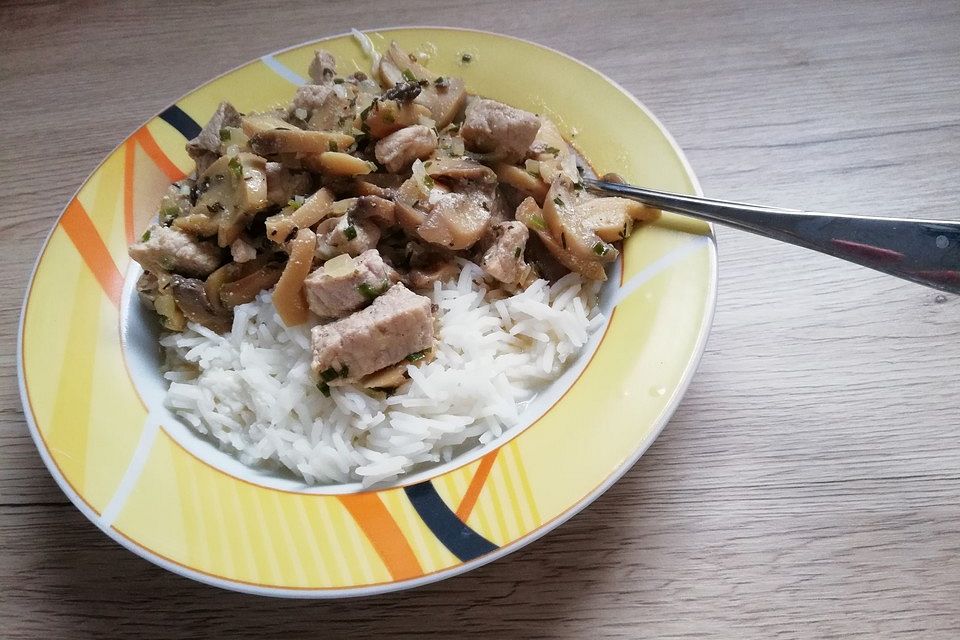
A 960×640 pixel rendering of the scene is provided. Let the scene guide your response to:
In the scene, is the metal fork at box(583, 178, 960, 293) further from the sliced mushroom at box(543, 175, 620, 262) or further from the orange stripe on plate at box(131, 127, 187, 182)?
the orange stripe on plate at box(131, 127, 187, 182)

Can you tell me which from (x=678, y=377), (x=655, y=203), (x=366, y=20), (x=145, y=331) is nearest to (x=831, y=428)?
(x=678, y=377)

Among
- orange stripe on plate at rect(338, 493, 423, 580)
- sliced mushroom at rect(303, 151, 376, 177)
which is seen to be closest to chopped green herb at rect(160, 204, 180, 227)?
sliced mushroom at rect(303, 151, 376, 177)

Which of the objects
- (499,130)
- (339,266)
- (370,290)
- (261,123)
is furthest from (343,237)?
(499,130)

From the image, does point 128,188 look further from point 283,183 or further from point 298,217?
point 298,217

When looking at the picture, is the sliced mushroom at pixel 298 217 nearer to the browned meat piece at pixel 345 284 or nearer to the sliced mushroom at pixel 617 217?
the browned meat piece at pixel 345 284

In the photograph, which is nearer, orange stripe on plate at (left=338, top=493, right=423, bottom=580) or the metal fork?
orange stripe on plate at (left=338, top=493, right=423, bottom=580)

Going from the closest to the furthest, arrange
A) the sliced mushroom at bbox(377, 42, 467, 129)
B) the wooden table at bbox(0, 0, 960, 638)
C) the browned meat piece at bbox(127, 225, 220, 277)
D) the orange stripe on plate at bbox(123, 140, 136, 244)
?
the wooden table at bbox(0, 0, 960, 638)
the browned meat piece at bbox(127, 225, 220, 277)
the orange stripe on plate at bbox(123, 140, 136, 244)
the sliced mushroom at bbox(377, 42, 467, 129)

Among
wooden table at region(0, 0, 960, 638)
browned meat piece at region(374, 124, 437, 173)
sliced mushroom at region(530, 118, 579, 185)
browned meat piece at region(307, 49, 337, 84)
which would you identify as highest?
browned meat piece at region(307, 49, 337, 84)

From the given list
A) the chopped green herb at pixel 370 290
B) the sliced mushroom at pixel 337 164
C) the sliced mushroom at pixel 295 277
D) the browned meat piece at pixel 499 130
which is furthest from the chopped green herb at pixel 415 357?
the browned meat piece at pixel 499 130
